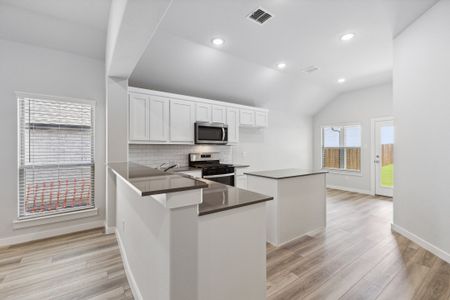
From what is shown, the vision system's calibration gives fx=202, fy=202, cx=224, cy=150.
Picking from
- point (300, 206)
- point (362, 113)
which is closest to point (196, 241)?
point (300, 206)

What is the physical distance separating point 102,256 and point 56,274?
17.2 inches

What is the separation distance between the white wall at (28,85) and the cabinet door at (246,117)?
113 inches

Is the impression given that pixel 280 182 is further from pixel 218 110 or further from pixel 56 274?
pixel 56 274

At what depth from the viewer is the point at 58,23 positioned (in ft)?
8.68

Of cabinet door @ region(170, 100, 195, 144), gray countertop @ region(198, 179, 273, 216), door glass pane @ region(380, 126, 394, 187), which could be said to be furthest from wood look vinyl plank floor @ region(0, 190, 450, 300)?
door glass pane @ region(380, 126, 394, 187)

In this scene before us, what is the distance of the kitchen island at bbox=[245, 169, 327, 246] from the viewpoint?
8.68 ft

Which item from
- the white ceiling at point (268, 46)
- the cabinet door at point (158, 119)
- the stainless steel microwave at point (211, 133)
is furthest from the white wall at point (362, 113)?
the cabinet door at point (158, 119)

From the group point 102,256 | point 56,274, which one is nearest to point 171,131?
point 102,256

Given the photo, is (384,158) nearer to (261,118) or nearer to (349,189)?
(349,189)

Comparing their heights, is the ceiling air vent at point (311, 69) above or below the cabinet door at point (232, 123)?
above

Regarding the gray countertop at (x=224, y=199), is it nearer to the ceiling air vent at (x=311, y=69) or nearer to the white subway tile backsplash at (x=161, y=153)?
the white subway tile backsplash at (x=161, y=153)

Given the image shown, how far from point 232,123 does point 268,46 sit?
5.82ft

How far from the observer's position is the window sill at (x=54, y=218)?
9.11ft

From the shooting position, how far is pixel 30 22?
2.55m
